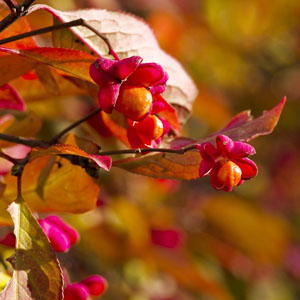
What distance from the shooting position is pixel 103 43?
0.77 meters

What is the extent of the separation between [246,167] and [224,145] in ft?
0.12

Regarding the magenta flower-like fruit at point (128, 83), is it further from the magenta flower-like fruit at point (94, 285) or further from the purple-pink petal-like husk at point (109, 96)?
the magenta flower-like fruit at point (94, 285)

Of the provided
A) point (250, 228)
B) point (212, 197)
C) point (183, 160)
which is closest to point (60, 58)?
point (183, 160)

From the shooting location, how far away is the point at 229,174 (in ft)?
2.12

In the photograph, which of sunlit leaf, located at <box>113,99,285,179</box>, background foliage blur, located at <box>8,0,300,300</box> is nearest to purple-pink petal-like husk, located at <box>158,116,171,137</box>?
sunlit leaf, located at <box>113,99,285,179</box>

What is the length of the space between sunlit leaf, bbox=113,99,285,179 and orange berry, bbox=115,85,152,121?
11cm

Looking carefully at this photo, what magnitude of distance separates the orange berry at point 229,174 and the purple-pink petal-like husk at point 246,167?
16 millimetres

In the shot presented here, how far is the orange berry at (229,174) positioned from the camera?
2.13 ft

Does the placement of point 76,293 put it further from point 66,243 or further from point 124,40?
point 124,40

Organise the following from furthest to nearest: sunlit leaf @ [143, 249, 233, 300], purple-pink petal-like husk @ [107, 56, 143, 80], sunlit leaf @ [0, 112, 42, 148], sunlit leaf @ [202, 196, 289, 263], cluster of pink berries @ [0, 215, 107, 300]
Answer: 1. sunlit leaf @ [202, 196, 289, 263]
2. sunlit leaf @ [143, 249, 233, 300]
3. sunlit leaf @ [0, 112, 42, 148]
4. cluster of pink berries @ [0, 215, 107, 300]
5. purple-pink petal-like husk @ [107, 56, 143, 80]

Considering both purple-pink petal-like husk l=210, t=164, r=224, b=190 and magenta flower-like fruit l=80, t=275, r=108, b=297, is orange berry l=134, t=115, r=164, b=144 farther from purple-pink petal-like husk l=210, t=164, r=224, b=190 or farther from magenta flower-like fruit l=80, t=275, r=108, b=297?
magenta flower-like fruit l=80, t=275, r=108, b=297

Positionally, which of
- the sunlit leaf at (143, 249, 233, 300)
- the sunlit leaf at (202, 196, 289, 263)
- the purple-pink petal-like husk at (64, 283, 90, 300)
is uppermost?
the purple-pink petal-like husk at (64, 283, 90, 300)

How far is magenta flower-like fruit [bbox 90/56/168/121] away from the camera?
0.64 metres

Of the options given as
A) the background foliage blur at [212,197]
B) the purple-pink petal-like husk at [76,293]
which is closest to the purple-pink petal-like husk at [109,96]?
the purple-pink petal-like husk at [76,293]
